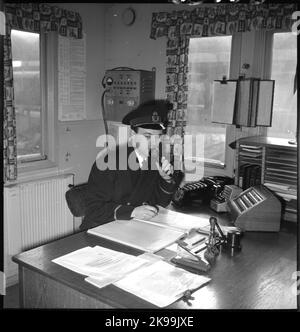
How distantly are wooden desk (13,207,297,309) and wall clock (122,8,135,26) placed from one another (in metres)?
1.88

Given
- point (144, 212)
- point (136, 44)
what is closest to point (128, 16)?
point (136, 44)

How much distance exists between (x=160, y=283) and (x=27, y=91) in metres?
1.95

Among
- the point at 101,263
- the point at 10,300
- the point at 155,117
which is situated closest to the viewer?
the point at 101,263

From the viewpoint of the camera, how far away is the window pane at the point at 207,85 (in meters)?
2.67

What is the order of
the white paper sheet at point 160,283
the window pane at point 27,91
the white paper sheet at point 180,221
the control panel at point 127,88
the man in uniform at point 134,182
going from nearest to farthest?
the white paper sheet at point 160,283, the white paper sheet at point 180,221, the man in uniform at point 134,182, the window pane at point 27,91, the control panel at point 127,88

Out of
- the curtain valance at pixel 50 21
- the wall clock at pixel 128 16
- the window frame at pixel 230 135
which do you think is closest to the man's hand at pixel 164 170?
the window frame at pixel 230 135

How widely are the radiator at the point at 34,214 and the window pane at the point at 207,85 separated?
3.53 ft

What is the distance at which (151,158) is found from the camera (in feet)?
6.82

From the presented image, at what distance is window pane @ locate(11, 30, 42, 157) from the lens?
2.44m

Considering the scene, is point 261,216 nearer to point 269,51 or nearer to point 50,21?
point 269,51

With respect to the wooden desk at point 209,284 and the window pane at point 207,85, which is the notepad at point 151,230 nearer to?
the wooden desk at point 209,284

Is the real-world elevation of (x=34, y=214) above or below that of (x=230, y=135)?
below

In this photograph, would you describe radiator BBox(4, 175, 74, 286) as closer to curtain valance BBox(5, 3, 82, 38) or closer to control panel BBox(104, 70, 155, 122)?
control panel BBox(104, 70, 155, 122)
